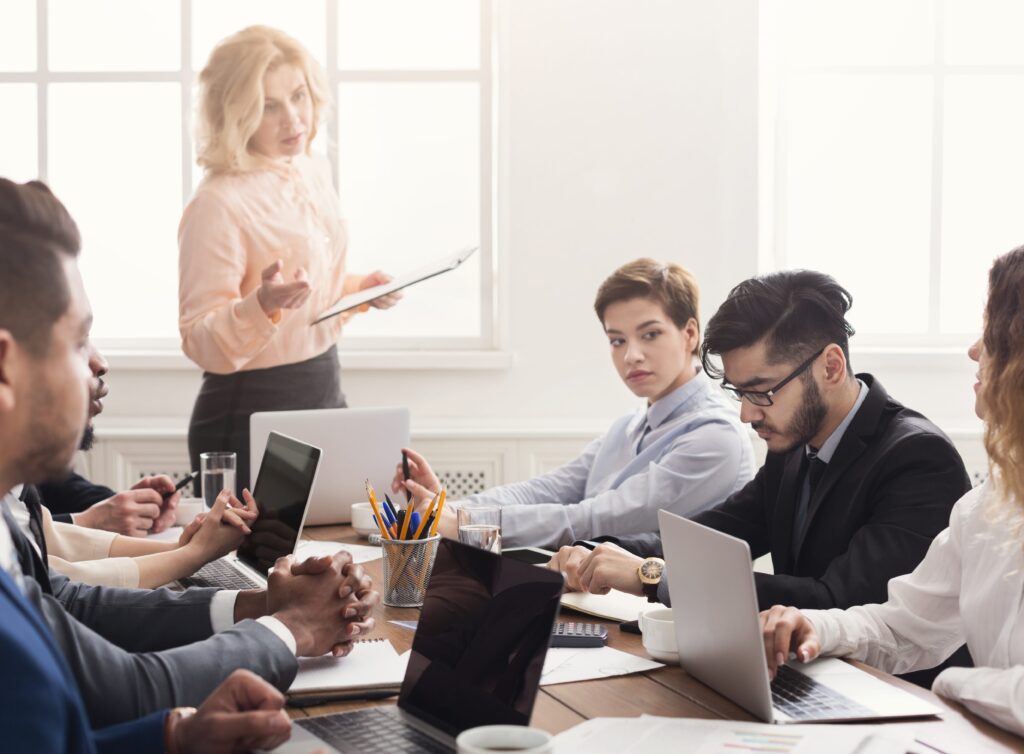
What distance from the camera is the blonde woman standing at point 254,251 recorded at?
3080 mm

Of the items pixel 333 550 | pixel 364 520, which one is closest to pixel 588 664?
pixel 333 550

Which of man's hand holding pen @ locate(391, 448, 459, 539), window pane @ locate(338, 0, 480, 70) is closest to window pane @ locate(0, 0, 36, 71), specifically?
window pane @ locate(338, 0, 480, 70)

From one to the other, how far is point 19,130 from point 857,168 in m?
3.31

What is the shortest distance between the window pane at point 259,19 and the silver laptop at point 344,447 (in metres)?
2.19

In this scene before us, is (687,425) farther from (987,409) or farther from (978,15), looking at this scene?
(978,15)

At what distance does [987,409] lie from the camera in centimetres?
162

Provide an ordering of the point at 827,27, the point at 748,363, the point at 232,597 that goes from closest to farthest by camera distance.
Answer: the point at 232,597
the point at 748,363
the point at 827,27

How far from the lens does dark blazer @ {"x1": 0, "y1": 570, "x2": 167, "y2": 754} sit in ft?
3.32

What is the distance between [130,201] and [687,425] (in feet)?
8.88

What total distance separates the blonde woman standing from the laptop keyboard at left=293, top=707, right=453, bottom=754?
175 centimetres

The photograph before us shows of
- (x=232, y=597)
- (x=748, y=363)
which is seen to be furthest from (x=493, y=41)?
(x=232, y=597)

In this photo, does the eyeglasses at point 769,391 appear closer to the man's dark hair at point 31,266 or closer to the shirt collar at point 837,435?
the shirt collar at point 837,435

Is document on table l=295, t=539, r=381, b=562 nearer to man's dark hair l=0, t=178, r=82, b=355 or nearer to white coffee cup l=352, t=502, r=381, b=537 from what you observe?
white coffee cup l=352, t=502, r=381, b=537

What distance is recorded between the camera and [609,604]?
190 cm
